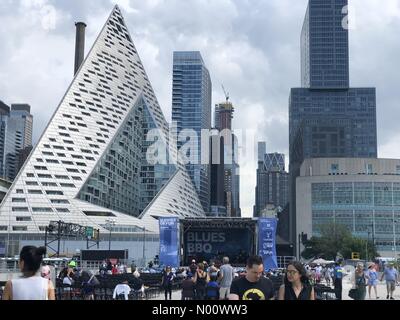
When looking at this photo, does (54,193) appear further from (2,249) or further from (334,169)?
(334,169)

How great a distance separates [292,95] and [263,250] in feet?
445

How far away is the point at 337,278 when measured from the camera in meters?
17.6

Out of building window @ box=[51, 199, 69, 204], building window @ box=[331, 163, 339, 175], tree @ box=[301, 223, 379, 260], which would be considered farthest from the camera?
building window @ box=[331, 163, 339, 175]

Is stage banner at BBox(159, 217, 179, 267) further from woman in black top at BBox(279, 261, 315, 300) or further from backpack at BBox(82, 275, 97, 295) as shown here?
woman in black top at BBox(279, 261, 315, 300)

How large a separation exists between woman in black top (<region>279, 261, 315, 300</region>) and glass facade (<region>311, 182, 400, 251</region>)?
318 feet

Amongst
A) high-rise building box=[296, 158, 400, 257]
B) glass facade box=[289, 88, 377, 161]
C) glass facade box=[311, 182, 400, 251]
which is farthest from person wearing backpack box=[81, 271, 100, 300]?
glass facade box=[289, 88, 377, 161]

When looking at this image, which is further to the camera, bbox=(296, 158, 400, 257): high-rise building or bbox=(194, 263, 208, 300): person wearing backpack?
bbox=(296, 158, 400, 257): high-rise building

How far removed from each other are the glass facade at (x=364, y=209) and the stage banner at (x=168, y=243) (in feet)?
221

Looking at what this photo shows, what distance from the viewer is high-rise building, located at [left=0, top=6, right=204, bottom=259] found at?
83812mm

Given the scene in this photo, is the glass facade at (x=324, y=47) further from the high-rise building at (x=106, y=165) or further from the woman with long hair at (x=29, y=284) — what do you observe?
the woman with long hair at (x=29, y=284)

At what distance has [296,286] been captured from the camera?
450 cm

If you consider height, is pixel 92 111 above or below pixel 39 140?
above
